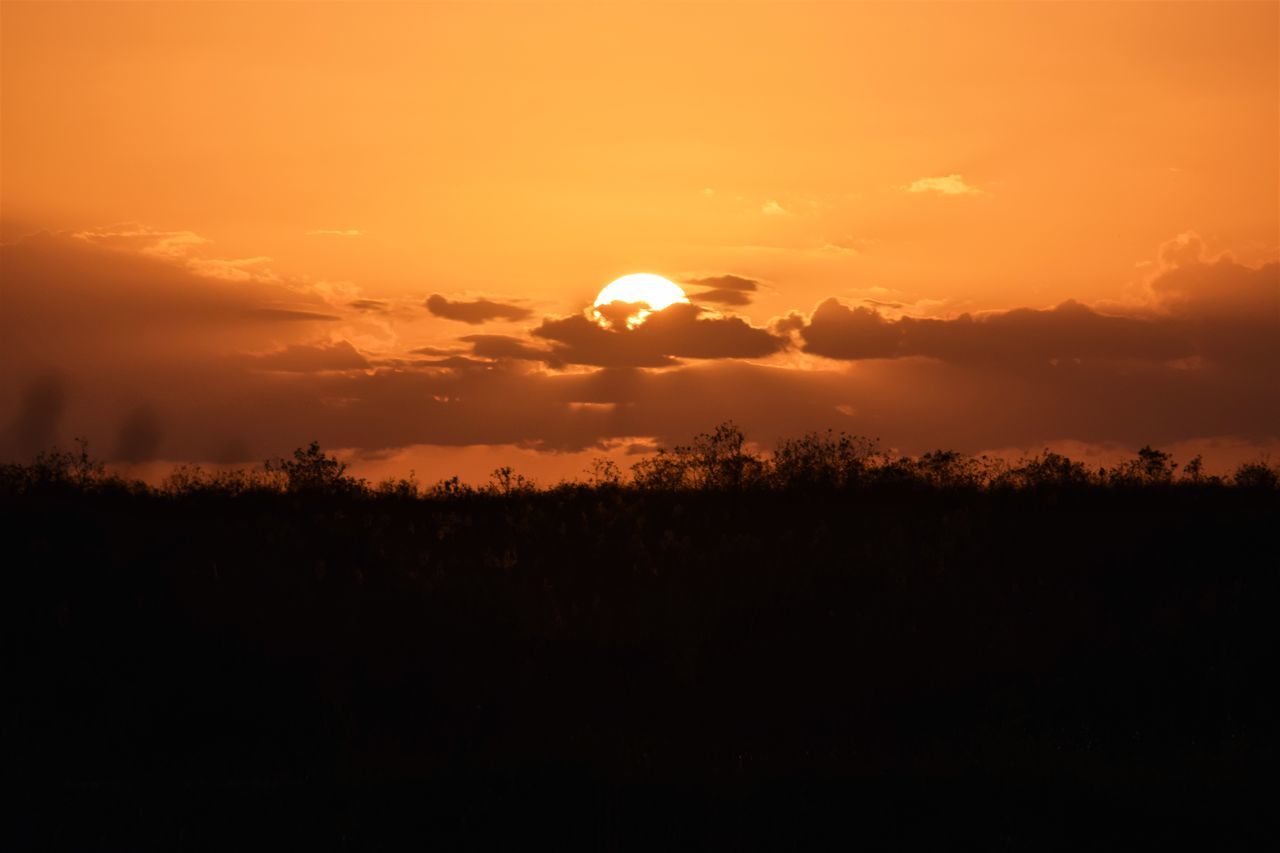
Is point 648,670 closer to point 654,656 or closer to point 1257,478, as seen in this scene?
point 654,656

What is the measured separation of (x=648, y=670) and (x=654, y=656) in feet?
0.79

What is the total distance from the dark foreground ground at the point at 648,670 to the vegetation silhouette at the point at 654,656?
4cm

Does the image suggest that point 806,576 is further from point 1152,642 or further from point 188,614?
point 188,614

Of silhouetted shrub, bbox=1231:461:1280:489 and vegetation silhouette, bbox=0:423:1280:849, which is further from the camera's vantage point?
silhouetted shrub, bbox=1231:461:1280:489

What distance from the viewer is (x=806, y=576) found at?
1538 centimetres

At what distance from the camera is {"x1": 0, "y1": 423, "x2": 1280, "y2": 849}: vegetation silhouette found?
8953mm

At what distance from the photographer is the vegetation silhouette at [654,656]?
352 inches

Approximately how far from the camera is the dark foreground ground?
888 cm

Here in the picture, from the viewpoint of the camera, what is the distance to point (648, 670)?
1358cm

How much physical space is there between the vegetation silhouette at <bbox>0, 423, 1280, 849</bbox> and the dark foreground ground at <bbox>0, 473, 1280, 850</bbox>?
0.04 metres

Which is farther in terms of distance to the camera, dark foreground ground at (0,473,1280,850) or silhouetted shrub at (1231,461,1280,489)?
silhouetted shrub at (1231,461,1280,489)

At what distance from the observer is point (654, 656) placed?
1378 centimetres

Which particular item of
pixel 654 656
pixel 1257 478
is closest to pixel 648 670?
pixel 654 656

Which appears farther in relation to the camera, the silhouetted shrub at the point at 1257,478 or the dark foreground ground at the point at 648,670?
the silhouetted shrub at the point at 1257,478
